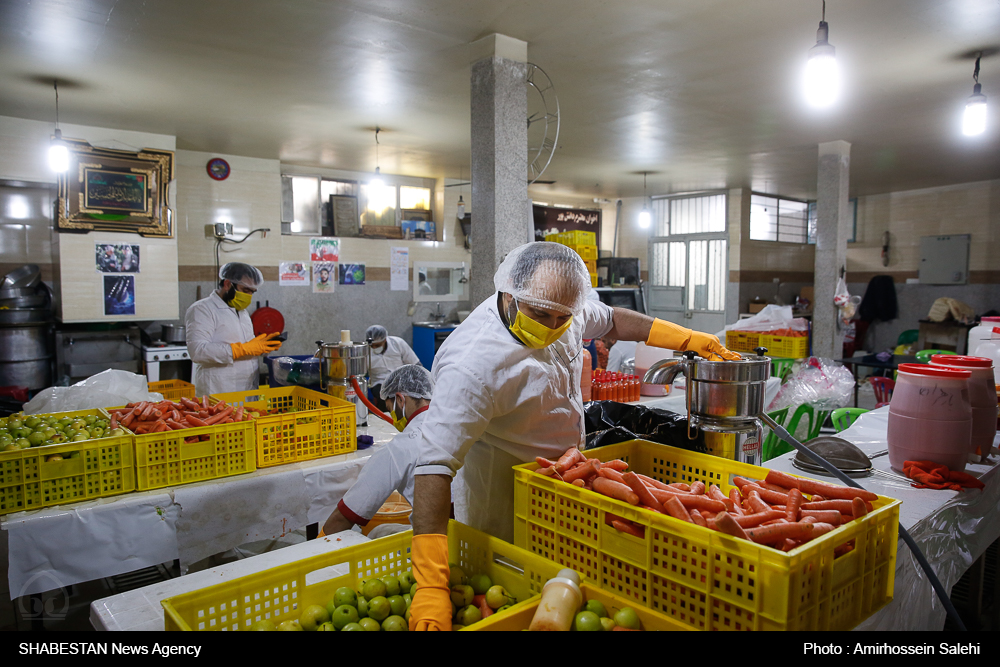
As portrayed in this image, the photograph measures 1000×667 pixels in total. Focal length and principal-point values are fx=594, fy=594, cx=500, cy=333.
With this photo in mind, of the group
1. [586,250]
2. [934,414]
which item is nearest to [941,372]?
[934,414]

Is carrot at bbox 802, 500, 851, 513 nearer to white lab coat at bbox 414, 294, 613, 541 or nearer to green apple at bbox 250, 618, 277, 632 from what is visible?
white lab coat at bbox 414, 294, 613, 541

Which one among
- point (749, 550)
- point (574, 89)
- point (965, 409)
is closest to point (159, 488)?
point (749, 550)

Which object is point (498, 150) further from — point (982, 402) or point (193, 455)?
point (982, 402)

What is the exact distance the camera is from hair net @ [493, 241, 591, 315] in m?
1.79

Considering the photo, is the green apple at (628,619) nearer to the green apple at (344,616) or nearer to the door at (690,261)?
the green apple at (344,616)

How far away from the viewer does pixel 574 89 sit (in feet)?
16.0

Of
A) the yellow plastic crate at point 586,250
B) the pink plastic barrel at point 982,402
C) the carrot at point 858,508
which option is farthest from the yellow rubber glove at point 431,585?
the yellow plastic crate at point 586,250

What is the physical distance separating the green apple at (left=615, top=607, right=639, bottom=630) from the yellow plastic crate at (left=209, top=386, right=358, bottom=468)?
225cm

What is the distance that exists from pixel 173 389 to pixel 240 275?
97 centimetres

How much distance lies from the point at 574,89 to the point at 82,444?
416 cm

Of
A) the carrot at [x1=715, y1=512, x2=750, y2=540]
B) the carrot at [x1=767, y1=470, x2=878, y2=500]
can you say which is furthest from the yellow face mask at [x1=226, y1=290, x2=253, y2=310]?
the carrot at [x1=715, y1=512, x2=750, y2=540]

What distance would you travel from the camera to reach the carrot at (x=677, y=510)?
1372 millimetres

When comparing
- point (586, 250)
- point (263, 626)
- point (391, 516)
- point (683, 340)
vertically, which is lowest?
point (391, 516)

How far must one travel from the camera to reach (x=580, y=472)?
158 cm
